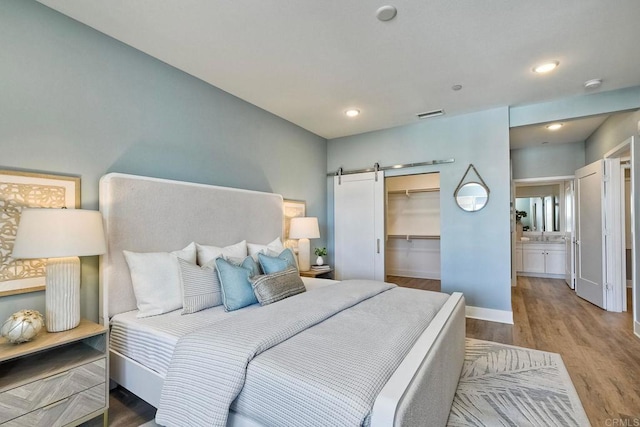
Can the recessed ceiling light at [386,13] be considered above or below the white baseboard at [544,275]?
above

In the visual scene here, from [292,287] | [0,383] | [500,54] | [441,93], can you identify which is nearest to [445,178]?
[441,93]

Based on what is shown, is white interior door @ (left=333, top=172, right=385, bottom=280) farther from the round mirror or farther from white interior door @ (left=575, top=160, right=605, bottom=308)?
white interior door @ (left=575, top=160, right=605, bottom=308)

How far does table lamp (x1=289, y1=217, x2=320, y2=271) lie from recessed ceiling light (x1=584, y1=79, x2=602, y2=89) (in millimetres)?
3346

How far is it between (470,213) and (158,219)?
3.70 meters

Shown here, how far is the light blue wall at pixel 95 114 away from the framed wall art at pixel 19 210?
7 cm

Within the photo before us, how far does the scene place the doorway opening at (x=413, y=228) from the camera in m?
6.62

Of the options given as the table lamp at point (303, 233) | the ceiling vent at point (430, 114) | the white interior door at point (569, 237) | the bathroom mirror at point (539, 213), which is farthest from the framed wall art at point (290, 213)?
the bathroom mirror at point (539, 213)

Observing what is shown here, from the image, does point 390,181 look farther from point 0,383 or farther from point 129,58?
point 0,383

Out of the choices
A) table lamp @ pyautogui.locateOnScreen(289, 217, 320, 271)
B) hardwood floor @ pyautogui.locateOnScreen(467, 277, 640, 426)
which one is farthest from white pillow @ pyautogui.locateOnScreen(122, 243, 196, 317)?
hardwood floor @ pyautogui.locateOnScreen(467, 277, 640, 426)

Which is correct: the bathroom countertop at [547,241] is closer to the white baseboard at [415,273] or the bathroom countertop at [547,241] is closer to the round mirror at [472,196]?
the white baseboard at [415,273]

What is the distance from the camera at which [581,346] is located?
3.02 meters

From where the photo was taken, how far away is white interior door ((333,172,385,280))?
15.3ft

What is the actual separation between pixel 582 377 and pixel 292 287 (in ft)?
8.05

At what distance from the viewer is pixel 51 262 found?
183 centimetres
